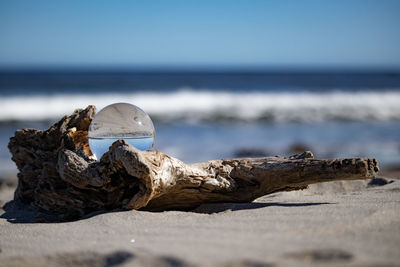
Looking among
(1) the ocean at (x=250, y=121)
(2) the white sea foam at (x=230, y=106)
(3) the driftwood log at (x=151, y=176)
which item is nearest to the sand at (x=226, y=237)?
(3) the driftwood log at (x=151, y=176)

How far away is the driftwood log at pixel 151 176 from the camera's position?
283 centimetres

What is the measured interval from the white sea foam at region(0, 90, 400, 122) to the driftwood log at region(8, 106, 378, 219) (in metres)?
11.7

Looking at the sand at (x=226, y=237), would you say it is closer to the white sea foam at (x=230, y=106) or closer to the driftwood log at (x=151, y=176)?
the driftwood log at (x=151, y=176)

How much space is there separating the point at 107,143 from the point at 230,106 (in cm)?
1627

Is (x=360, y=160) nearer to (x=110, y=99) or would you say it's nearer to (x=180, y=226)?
(x=180, y=226)

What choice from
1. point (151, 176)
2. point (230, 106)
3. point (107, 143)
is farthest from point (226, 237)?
point (230, 106)

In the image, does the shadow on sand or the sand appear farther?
the shadow on sand

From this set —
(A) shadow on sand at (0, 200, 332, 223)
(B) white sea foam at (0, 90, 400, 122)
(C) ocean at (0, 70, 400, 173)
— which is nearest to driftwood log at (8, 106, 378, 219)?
(A) shadow on sand at (0, 200, 332, 223)

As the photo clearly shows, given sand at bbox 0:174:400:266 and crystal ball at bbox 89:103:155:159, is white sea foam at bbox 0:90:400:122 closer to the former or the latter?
crystal ball at bbox 89:103:155:159

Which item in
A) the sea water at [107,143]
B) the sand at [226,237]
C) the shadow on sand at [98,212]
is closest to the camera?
the sand at [226,237]

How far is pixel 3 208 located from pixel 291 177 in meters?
2.56

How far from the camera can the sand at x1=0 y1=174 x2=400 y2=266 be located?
6.33 ft

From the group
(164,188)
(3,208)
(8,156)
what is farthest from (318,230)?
(8,156)

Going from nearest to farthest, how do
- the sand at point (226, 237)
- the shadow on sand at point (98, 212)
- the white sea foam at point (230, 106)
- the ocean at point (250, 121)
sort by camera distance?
the sand at point (226, 237)
the shadow on sand at point (98, 212)
the ocean at point (250, 121)
the white sea foam at point (230, 106)
